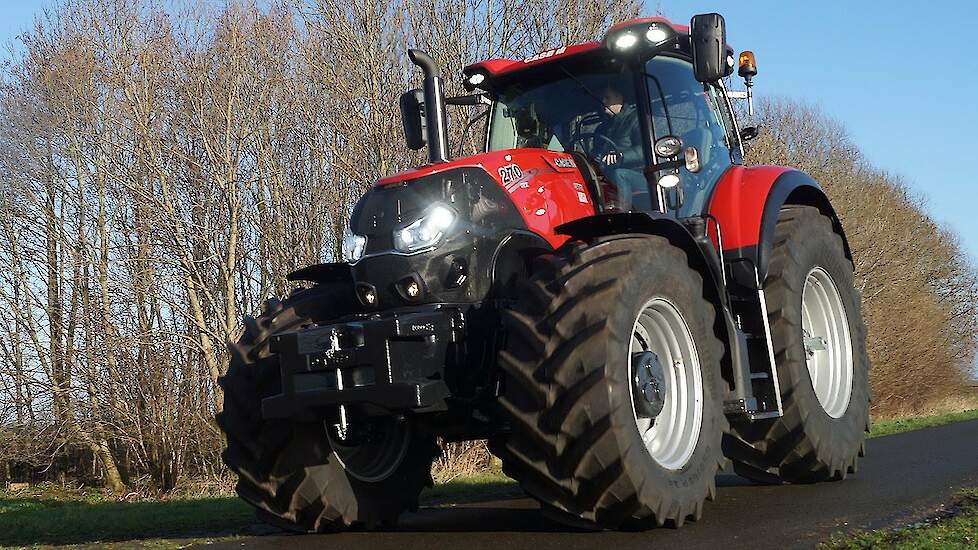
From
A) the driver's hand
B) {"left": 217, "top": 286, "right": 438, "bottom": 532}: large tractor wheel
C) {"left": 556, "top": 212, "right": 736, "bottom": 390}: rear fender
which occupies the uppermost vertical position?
the driver's hand

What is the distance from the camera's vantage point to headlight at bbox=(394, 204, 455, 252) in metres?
5.72

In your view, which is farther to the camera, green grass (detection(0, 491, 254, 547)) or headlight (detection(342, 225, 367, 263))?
green grass (detection(0, 491, 254, 547))

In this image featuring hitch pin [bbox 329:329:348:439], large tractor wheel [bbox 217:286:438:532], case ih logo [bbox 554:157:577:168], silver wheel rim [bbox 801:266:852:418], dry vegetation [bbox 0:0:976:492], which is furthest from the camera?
dry vegetation [bbox 0:0:976:492]

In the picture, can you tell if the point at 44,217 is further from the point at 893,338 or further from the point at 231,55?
the point at 893,338

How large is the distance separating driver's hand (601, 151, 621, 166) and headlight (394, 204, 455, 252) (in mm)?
1339

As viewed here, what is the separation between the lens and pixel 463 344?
5.42 meters

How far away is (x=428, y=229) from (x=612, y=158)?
150cm

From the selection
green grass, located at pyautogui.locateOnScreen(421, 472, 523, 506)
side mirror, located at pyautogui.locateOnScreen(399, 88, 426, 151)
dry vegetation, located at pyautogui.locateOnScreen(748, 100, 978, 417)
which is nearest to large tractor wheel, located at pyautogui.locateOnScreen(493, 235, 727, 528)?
side mirror, located at pyautogui.locateOnScreen(399, 88, 426, 151)

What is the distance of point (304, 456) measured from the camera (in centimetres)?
584

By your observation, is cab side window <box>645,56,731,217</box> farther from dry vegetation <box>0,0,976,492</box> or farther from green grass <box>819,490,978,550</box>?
dry vegetation <box>0,0,976,492</box>

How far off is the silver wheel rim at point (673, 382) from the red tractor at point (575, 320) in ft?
0.04

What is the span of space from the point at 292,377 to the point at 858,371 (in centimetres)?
432

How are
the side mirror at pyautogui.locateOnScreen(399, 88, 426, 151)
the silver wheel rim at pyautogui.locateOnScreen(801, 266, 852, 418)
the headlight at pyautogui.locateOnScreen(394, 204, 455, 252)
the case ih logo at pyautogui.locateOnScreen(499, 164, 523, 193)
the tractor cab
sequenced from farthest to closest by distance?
1. the silver wheel rim at pyautogui.locateOnScreen(801, 266, 852, 418)
2. the side mirror at pyautogui.locateOnScreen(399, 88, 426, 151)
3. the tractor cab
4. the case ih logo at pyautogui.locateOnScreen(499, 164, 523, 193)
5. the headlight at pyautogui.locateOnScreen(394, 204, 455, 252)

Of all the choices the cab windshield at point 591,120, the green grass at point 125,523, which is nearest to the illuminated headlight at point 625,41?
the cab windshield at point 591,120
